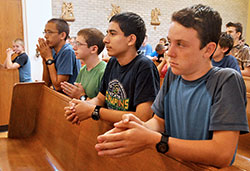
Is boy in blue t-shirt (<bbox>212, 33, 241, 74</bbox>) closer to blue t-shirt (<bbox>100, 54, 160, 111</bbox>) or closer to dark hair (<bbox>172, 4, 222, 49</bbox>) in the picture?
blue t-shirt (<bbox>100, 54, 160, 111</bbox>)

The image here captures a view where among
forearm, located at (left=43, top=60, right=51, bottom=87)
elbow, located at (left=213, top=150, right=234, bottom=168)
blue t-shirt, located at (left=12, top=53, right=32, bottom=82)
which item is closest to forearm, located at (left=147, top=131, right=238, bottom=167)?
elbow, located at (left=213, top=150, right=234, bottom=168)

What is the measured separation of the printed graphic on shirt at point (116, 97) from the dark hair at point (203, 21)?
2.47 feet

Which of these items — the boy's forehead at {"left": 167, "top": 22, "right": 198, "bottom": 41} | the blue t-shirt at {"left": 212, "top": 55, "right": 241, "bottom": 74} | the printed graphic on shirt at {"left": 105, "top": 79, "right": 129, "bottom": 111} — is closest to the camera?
the boy's forehead at {"left": 167, "top": 22, "right": 198, "bottom": 41}

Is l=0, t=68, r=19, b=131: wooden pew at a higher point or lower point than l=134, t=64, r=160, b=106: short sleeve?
lower

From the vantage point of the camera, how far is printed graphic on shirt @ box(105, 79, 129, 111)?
175cm

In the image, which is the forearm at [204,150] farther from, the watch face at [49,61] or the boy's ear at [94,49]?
the watch face at [49,61]

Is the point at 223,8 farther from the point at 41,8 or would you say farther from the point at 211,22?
the point at 211,22

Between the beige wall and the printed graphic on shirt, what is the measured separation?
26.4 feet

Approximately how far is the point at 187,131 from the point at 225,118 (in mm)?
236

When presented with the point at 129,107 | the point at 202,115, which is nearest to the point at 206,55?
the point at 202,115

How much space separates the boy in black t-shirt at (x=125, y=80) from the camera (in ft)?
5.42

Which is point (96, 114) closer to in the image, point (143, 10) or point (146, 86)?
point (146, 86)

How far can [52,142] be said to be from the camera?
7.60 ft

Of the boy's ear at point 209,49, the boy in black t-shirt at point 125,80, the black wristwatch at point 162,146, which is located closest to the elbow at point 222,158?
the black wristwatch at point 162,146
